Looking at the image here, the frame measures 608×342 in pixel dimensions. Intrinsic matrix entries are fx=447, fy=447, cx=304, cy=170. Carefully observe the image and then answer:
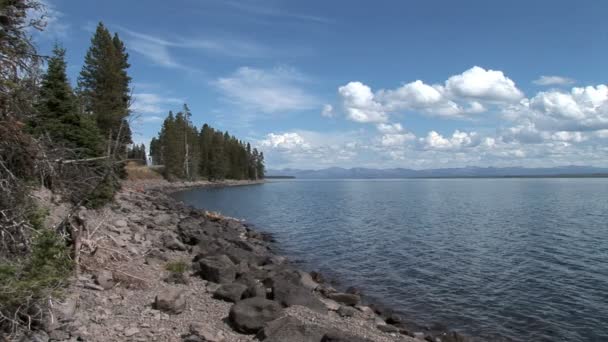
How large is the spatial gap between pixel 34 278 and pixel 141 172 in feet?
313

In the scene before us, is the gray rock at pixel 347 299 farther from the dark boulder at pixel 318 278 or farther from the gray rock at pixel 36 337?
the gray rock at pixel 36 337

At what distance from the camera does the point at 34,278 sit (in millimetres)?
8133

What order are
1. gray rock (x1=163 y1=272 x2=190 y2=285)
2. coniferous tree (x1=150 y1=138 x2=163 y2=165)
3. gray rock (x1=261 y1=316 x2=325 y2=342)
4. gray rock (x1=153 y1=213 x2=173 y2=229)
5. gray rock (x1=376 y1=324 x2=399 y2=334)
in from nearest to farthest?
gray rock (x1=261 y1=316 x2=325 y2=342) < gray rock (x1=376 y1=324 x2=399 y2=334) < gray rock (x1=163 y1=272 x2=190 y2=285) < gray rock (x1=153 y1=213 x2=173 y2=229) < coniferous tree (x1=150 y1=138 x2=163 y2=165)

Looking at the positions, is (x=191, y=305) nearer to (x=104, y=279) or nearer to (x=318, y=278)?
(x=104, y=279)

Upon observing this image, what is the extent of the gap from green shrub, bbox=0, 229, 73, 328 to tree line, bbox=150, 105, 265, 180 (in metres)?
94.2

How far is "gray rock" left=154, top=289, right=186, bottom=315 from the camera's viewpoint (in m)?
11.5

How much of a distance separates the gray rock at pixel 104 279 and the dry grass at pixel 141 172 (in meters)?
80.0

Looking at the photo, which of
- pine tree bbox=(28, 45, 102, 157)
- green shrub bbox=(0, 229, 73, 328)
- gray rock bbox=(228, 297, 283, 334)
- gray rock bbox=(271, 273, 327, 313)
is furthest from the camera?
pine tree bbox=(28, 45, 102, 157)

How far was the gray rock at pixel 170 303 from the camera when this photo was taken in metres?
11.5

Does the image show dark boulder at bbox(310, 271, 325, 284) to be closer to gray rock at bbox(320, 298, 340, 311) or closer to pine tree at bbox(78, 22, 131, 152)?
gray rock at bbox(320, 298, 340, 311)

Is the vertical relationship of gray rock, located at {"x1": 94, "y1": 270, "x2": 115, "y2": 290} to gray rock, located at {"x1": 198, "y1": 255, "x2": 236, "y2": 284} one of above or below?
above

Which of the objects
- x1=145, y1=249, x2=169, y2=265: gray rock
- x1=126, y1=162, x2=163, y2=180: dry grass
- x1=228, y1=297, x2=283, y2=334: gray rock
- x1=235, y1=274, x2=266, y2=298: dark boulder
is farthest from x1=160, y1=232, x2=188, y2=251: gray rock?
x1=126, y1=162, x2=163, y2=180: dry grass

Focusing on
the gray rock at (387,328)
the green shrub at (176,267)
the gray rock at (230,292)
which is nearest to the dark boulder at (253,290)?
the gray rock at (230,292)

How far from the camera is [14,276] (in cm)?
796
